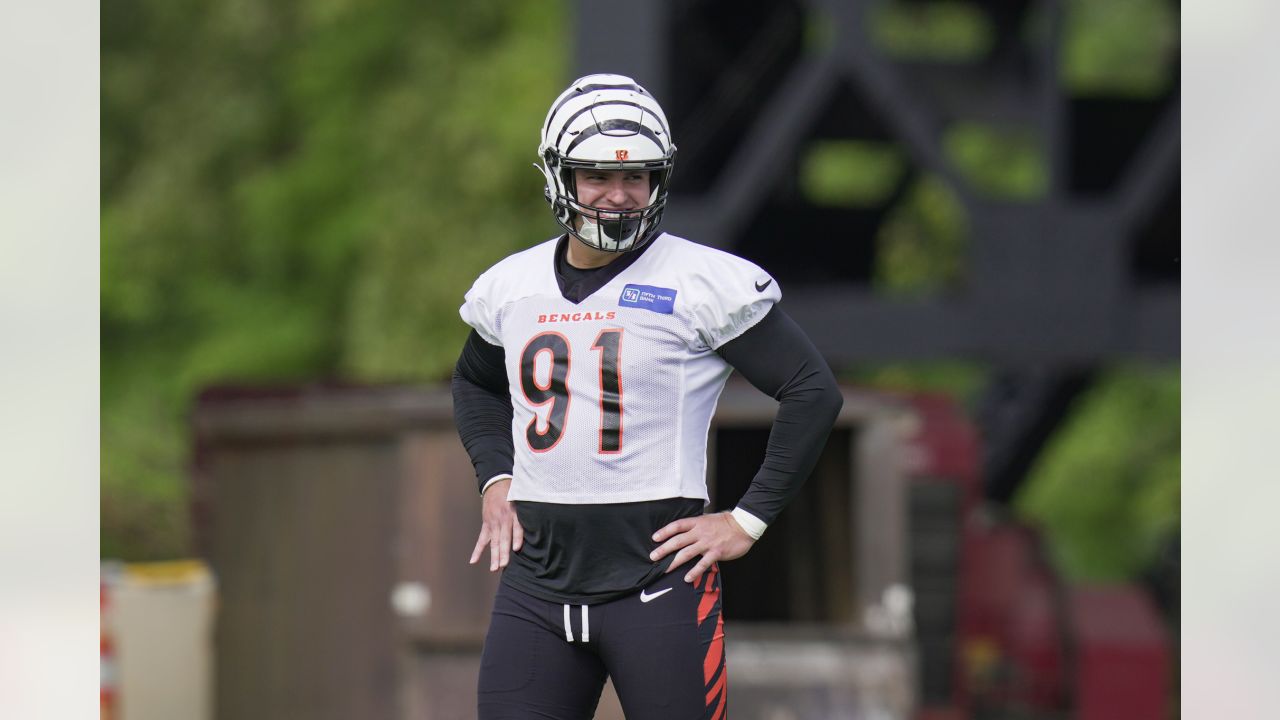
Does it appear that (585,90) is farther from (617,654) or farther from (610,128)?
(617,654)

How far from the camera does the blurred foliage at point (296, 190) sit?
1573 centimetres

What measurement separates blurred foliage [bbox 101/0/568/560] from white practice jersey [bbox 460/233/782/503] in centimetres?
1195

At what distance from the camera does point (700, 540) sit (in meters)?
3.28

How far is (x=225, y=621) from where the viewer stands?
6703 mm

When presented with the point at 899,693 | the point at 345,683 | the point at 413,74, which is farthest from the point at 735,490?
the point at 413,74

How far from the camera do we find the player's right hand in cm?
341

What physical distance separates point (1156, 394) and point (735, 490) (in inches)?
487

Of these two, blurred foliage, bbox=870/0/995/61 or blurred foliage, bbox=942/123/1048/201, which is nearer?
blurred foliage, bbox=870/0/995/61

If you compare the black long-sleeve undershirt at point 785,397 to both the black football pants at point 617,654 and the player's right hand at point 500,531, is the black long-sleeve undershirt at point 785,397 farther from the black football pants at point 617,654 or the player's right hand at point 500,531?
the player's right hand at point 500,531

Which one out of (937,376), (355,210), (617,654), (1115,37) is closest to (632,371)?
(617,654)

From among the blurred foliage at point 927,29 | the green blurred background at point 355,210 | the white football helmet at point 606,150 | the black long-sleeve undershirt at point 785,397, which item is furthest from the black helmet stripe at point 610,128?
the green blurred background at point 355,210

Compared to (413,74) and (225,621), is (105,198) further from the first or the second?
(225,621)

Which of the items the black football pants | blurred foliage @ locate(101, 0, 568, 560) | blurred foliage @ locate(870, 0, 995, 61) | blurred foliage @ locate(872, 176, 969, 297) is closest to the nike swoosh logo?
the black football pants

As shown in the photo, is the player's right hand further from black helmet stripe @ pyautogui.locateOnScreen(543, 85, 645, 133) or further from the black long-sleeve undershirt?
black helmet stripe @ pyautogui.locateOnScreen(543, 85, 645, 133)
